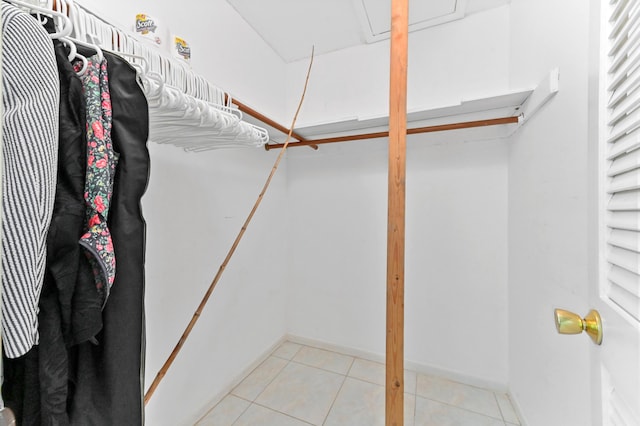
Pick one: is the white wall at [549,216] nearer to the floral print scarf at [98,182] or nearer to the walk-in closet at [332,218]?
the walk-in closet at [332,218]

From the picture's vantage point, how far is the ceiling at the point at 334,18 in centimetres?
148

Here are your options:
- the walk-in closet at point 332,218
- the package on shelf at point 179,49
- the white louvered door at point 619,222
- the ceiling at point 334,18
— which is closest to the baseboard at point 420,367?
the walk-in closet at point 332,218

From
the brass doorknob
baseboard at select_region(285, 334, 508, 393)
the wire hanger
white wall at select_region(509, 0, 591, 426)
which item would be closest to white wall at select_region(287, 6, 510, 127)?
white wall at select_region(509, 0, 591, 426)

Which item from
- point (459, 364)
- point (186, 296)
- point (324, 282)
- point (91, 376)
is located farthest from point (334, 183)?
point (91, 376)

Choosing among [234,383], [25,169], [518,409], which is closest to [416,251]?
[518,409]

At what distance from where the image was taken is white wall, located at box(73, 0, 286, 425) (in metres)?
1.13

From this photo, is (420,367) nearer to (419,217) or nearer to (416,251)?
(416,251)

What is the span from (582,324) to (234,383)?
1.77 m

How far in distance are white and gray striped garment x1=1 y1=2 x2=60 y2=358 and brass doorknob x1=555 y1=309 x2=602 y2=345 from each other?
0.98 meters

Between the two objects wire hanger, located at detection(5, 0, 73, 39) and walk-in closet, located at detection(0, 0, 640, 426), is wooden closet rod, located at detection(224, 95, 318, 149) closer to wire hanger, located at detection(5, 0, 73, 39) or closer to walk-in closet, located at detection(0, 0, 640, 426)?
walk-in closet, located at detection(0, 0, 640, 426)

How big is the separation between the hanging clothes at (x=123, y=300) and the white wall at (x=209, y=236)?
0.68 m

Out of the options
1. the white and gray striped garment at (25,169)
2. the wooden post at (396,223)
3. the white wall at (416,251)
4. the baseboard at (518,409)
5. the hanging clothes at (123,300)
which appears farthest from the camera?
the white wall at (416,251)

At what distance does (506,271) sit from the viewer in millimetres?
1554

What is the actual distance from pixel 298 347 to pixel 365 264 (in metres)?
0.92
